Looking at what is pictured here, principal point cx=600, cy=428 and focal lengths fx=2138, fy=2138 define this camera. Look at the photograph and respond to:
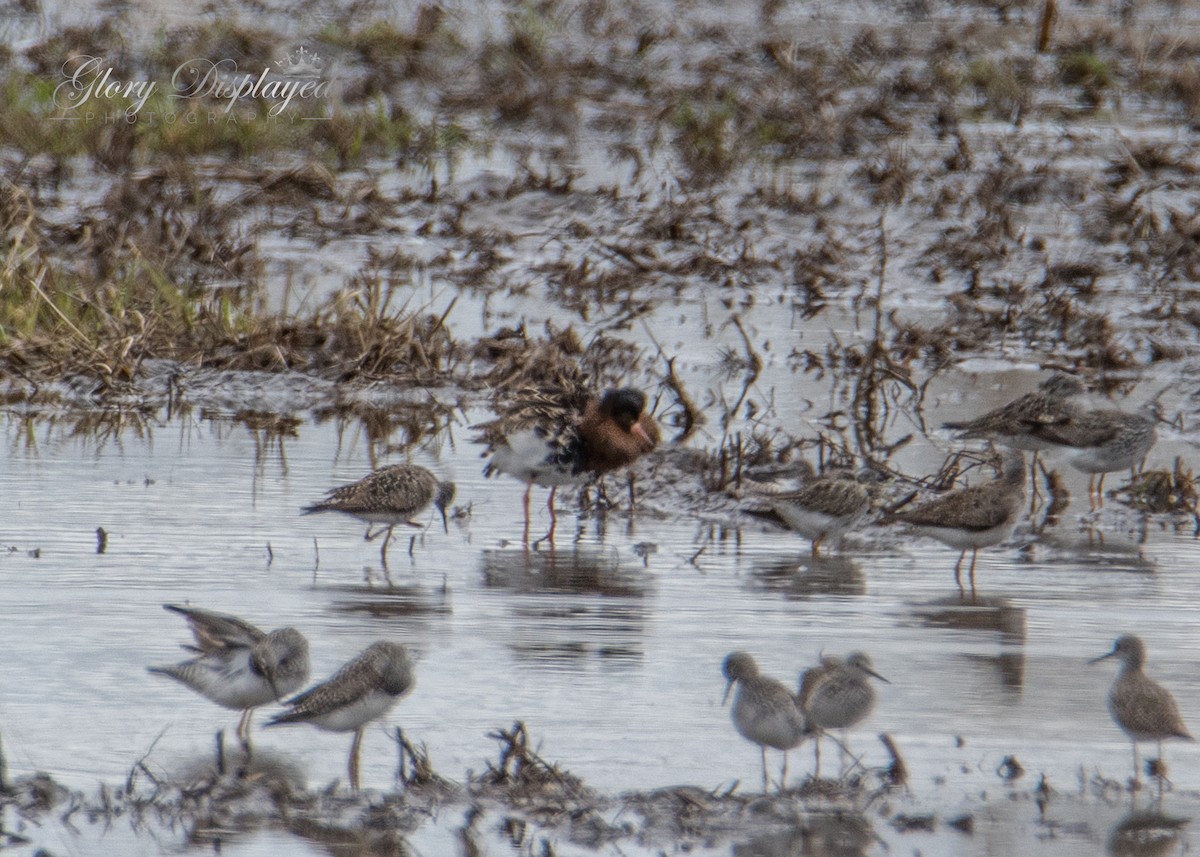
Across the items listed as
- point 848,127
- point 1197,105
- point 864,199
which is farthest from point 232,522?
point 1197,105

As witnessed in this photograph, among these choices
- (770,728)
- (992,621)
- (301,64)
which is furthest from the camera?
(301,64)

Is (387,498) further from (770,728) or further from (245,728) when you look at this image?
(770,728)

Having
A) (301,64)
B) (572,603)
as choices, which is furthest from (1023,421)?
(301,64)

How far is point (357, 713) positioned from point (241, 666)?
0.48 meters

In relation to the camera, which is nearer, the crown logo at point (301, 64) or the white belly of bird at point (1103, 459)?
the white belly of bird at point (1103, 459)

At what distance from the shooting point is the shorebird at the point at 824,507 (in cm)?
920

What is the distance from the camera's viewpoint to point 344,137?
20.0 meters

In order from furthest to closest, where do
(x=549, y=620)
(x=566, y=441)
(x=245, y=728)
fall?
(x=566, y=441), (x=549, y=620), (x=245, y=728)

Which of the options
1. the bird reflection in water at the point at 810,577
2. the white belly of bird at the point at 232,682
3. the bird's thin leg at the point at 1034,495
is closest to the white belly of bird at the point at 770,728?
the white belly of bird at the point at 232,682

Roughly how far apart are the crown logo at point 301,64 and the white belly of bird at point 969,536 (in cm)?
1628

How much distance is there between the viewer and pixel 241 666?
6.40m

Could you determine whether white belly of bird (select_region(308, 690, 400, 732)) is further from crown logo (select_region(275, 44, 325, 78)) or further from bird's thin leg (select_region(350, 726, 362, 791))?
crown logo (select_region(275, 44, 325, 78))

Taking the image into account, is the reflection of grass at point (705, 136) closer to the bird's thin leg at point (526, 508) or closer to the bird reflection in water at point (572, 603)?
the bird's thin leg at point (526, 508)

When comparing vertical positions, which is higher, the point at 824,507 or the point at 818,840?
the point at 824,507
